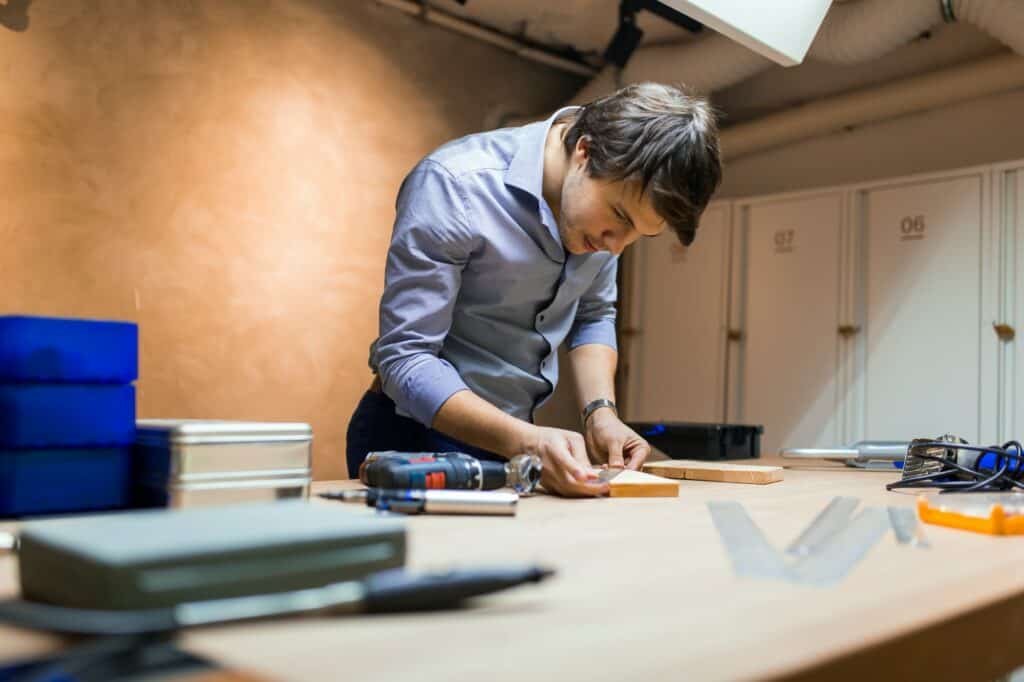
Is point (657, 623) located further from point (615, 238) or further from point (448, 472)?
point (615, 238)

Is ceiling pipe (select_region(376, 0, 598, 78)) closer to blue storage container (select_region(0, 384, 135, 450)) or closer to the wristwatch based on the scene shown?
the wristwatch

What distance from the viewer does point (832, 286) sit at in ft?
12.8

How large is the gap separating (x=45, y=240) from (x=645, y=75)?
2.88 m

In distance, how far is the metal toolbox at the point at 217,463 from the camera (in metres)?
0.74

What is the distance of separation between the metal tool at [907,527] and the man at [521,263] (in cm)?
35

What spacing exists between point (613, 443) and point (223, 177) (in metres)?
2.67

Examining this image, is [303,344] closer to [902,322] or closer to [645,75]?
[645,75]

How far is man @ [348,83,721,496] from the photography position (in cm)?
→ 133

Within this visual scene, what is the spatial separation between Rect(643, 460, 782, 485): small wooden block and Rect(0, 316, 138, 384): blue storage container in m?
0.92

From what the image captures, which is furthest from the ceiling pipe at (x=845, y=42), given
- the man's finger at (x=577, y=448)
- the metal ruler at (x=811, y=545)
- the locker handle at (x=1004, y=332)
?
the metal ruler at (x=811, y=545)

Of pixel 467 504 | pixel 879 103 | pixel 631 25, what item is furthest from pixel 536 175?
pixel 879 103

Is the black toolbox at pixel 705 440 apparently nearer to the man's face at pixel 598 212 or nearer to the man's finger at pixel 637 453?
the man's finger at pixel 637 453

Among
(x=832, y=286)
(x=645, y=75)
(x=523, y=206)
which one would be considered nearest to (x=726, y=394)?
(x=832, y=286)

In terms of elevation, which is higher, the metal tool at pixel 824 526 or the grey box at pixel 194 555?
the grey box at pixel 194 555
